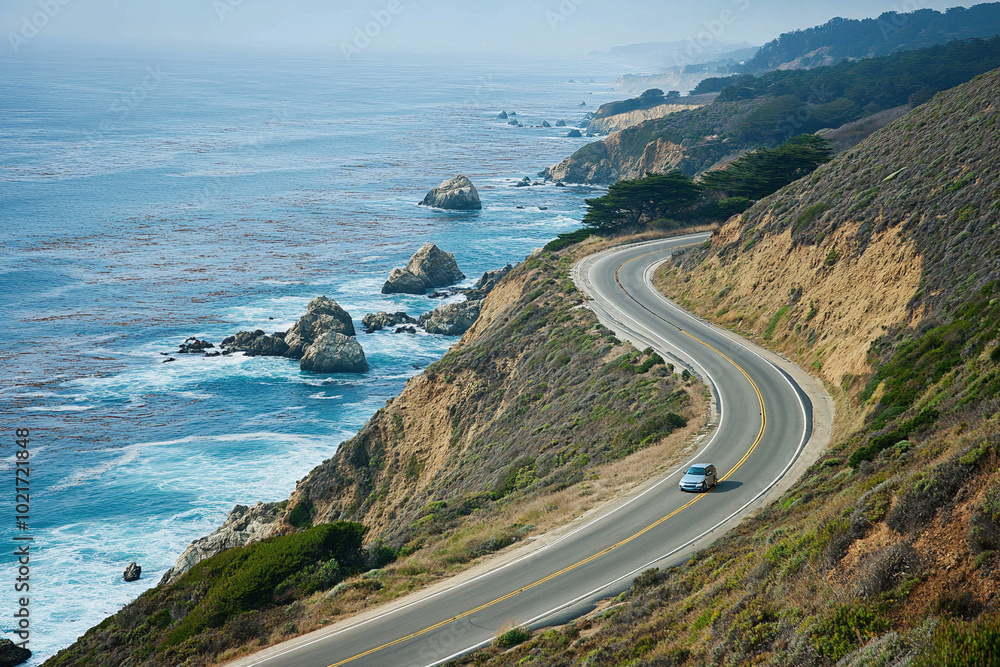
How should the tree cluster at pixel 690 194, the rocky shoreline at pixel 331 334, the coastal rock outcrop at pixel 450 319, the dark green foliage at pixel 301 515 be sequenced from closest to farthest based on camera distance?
the dark green foliage at pixel 301 515
the tree cluster at pixel 690 194
the rocky shoreline at pixel 331 334
the coastal rock outcrop at pixel 450 319

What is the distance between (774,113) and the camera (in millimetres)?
134125

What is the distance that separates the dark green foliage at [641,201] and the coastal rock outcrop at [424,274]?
24.7 m

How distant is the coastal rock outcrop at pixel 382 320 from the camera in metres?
77.7

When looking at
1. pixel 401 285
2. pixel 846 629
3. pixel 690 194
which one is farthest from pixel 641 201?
pixel 846 629

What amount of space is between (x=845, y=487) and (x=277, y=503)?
35.0 m

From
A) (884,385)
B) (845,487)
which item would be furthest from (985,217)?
(845,487)

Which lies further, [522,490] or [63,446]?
[63,446]

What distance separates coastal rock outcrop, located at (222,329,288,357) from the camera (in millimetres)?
70625

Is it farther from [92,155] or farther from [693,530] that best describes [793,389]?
[92,155]

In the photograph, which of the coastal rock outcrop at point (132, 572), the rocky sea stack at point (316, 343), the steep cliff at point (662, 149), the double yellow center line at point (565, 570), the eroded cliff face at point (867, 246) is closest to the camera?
the double yellow center line at point (565, 570)

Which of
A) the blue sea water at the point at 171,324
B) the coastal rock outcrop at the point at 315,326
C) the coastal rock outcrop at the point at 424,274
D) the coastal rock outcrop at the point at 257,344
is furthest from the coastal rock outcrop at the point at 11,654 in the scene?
the coastal rock outcrop at the point at 424,274

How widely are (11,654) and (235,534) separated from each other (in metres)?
11.3

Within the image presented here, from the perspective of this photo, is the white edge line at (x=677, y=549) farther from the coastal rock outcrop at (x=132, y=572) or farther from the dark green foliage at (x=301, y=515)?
the coastal rock outcrop at (x=132, y=572)

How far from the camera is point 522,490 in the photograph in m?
30.0
